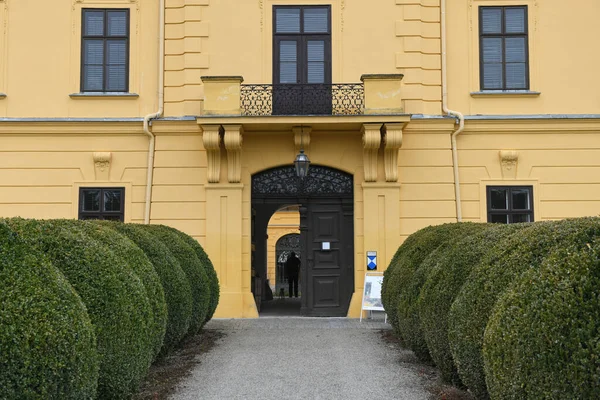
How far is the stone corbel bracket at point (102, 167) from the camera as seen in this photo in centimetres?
1461

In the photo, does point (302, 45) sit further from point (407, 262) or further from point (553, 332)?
point (553, 332)

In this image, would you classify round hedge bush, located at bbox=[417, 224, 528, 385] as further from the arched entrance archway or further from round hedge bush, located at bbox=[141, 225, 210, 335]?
the arched entrance archway

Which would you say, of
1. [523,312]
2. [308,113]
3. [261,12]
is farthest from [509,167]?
[523,312]

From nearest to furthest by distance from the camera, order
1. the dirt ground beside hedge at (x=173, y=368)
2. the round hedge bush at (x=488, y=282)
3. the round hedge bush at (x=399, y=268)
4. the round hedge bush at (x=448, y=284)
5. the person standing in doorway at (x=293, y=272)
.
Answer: the round hedge bush at (x=488, y=282), the round hedge bush at (x=448, y=284), the dirt ground beside hedge at (x=173, y=368), the round hedge bush at (x=399, y=268), the person standing in doorway at (x=293, y=272)

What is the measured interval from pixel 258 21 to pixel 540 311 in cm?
1191

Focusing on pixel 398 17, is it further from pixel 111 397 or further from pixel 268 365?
pixel 111 397

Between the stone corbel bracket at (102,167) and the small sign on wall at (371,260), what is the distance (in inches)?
226

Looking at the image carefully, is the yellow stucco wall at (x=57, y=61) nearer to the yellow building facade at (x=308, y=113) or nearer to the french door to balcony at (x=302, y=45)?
the yellow building facade at (x=308, y=113)

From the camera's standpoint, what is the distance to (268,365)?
8.83 m

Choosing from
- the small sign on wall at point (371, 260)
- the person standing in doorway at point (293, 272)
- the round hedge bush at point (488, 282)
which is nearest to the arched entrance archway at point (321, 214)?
the small sign on wall at point (371, 260)

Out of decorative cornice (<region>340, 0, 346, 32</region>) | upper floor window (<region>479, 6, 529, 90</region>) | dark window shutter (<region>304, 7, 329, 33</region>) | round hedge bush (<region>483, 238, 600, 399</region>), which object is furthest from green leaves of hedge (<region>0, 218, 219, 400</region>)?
upper floor window (<region>479, 6, 529, 90</region>)

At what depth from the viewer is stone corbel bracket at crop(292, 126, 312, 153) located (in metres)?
14.2

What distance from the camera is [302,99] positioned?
14312 millimetres

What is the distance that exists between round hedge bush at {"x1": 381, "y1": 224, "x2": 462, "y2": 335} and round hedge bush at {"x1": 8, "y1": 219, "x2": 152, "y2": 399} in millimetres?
4511
